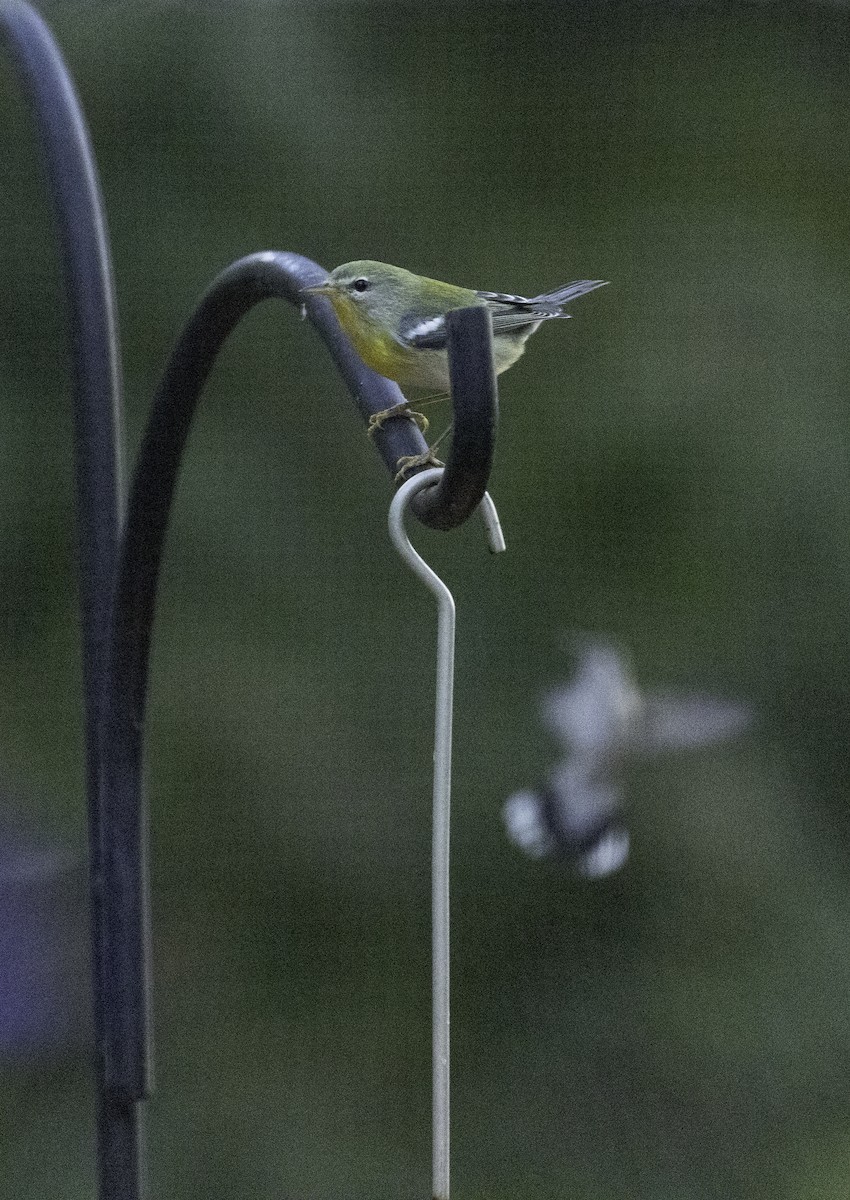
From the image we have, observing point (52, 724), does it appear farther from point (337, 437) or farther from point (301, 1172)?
point (301, 1172)

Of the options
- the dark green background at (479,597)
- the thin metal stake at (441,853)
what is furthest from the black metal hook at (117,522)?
the dark green background at (479,597)

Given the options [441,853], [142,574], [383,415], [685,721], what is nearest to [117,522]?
[142,574]

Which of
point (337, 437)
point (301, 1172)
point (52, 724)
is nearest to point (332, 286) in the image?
point (337, 437)

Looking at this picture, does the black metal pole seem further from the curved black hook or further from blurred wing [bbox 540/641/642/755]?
blurred wing [bbox 540/641/642/755]

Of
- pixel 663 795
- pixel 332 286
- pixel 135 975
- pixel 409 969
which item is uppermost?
pixel 332 286

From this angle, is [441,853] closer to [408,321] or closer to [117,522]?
[117,522]

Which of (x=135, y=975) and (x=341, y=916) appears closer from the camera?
(x=135, y=975)
